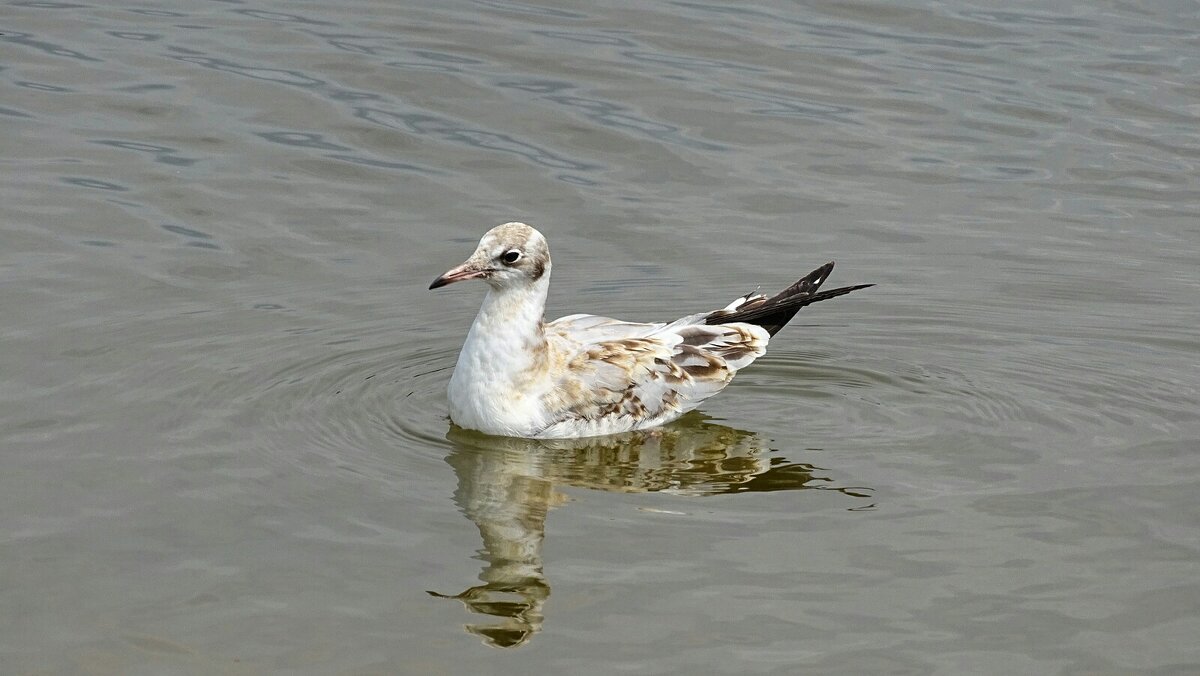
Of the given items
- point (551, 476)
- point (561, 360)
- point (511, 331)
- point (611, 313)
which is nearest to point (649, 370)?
point (561, 360)

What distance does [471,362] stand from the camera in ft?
33.2

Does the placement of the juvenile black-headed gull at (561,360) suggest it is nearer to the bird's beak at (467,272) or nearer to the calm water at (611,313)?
the bird's beak at (467,272)

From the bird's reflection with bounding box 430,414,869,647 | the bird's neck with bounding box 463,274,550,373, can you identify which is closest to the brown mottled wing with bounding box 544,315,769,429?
the bird's reflection with bounding box 430,414,869,647

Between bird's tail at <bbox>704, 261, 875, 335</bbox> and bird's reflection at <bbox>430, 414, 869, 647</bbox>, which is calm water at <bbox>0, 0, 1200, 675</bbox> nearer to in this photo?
bird's reflection at <bbox>430, 414, 869, 647</bbox>

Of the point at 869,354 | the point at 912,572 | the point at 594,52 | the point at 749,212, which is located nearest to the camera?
the point at 912,572

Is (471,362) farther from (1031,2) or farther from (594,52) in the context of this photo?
(1031,2)

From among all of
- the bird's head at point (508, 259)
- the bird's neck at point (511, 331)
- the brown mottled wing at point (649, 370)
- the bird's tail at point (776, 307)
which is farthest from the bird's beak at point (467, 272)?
the bird's tail at point (776, 307)

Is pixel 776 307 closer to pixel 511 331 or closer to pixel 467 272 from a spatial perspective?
pixel 511 331

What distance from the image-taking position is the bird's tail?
1101 cm

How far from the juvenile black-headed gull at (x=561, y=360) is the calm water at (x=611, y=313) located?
0.70 feet

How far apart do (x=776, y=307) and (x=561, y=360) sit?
1.53 m

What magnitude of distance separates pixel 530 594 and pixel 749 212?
7.03 meters

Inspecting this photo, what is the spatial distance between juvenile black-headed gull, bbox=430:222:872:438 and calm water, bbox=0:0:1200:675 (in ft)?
0.70

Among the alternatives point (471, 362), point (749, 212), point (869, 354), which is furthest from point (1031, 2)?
point (471, 362)
